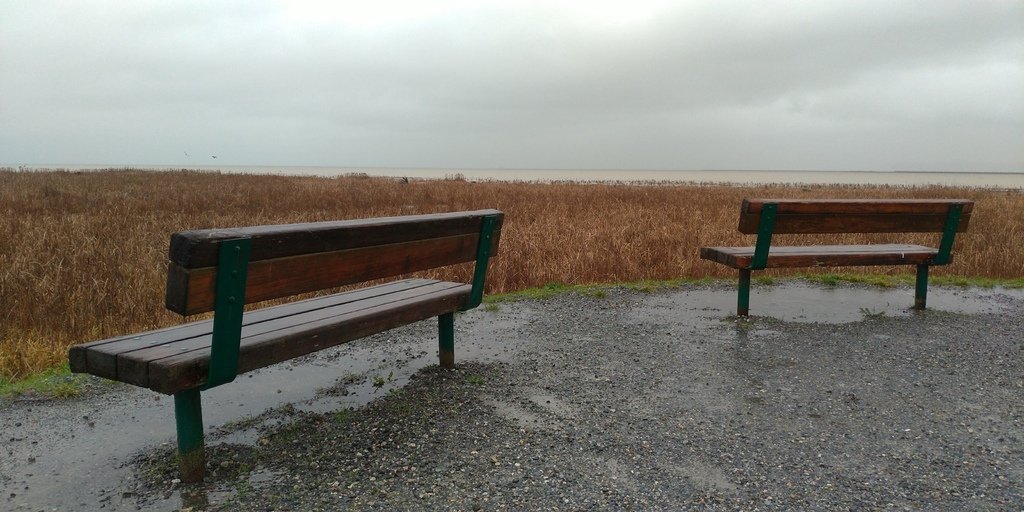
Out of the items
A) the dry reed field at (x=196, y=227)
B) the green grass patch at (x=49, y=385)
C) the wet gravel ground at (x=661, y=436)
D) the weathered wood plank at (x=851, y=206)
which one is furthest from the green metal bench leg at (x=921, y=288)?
the green grass patch at (x=49, y=385)

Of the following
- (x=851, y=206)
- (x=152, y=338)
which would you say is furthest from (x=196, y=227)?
(x=851, y=206)

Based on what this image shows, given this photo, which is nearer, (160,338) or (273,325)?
(160,338)

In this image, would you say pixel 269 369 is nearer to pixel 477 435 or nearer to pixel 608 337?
pixel 477 435

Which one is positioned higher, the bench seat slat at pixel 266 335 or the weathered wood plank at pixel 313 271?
the weathered wood plank at pixel 313 271

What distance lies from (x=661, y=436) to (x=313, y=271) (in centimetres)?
201

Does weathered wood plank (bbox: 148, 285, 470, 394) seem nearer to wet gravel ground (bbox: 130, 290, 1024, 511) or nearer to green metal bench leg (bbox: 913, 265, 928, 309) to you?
wet gravel ground (bbox: 130, 290, 1024, 511)

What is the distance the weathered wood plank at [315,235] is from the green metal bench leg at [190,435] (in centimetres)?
71

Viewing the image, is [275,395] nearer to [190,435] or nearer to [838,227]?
[190,435]

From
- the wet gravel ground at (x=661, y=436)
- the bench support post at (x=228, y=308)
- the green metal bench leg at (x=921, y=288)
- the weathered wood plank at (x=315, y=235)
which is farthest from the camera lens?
the green metal bench leg at (x=921, y=288)

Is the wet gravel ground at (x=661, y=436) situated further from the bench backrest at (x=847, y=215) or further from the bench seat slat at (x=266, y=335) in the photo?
the bench backrest at (x=847, y=215)

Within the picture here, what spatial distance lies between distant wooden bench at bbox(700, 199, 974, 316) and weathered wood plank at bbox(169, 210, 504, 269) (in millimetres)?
3035

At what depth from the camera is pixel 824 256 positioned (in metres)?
6.52

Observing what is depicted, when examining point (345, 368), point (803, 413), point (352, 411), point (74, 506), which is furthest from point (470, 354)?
point (74, 506)

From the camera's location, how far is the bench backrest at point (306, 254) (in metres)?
2.65
